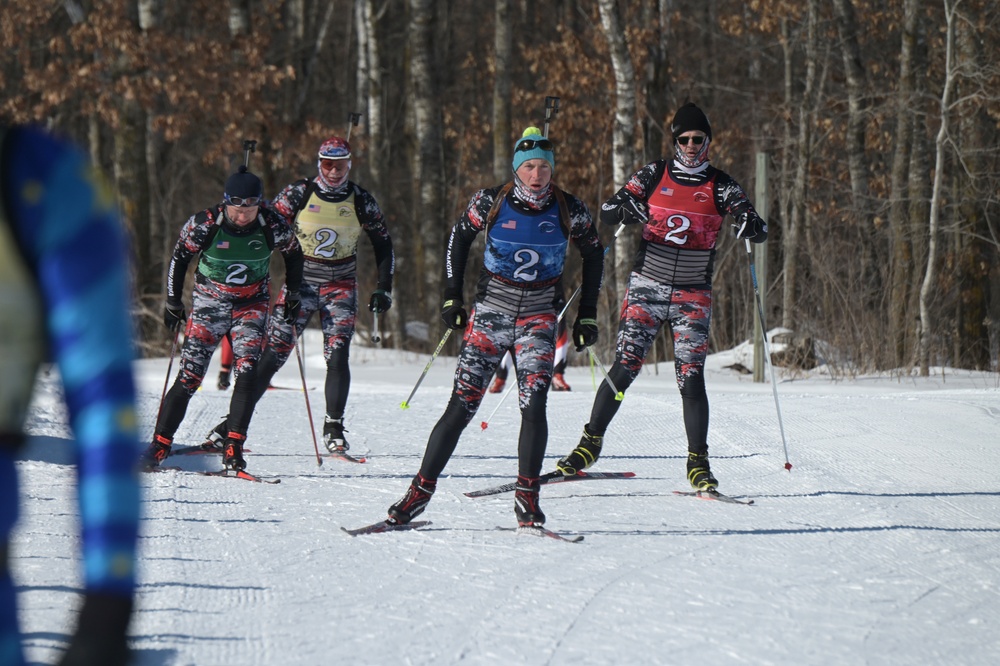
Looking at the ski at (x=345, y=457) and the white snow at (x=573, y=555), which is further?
the ski at (x=345, y=457)

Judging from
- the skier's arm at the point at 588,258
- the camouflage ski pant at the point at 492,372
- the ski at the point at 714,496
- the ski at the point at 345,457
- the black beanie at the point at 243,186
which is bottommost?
the ski at the point at 714,496

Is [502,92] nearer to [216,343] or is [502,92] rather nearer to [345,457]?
[345,457]

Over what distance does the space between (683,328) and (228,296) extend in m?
2.84

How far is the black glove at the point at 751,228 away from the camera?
7.42 meters

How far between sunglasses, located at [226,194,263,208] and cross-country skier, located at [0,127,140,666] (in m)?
6.35

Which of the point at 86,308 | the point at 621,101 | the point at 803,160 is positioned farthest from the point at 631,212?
the point at 803,160

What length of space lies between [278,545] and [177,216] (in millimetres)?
32297

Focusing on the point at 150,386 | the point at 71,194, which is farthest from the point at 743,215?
the point at 150,386

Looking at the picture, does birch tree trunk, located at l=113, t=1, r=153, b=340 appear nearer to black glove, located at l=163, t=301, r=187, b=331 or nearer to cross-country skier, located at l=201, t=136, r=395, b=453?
cross-country skier, located at l=201, t=136, r=395, b=453

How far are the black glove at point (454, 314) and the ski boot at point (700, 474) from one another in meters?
1.98

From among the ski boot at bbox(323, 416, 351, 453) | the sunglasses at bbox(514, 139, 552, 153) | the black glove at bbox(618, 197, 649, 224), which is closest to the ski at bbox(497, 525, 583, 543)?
the sunglasses at bbox(514, 139, 552, 153)

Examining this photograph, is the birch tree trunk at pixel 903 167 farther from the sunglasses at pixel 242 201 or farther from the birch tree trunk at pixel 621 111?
the sunglasses at pixel 242 201

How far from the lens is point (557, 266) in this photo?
6559 mm

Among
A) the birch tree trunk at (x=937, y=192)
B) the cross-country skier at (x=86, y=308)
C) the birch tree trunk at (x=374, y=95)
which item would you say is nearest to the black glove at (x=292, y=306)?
the cross-country skier at (x=86, y=308)
